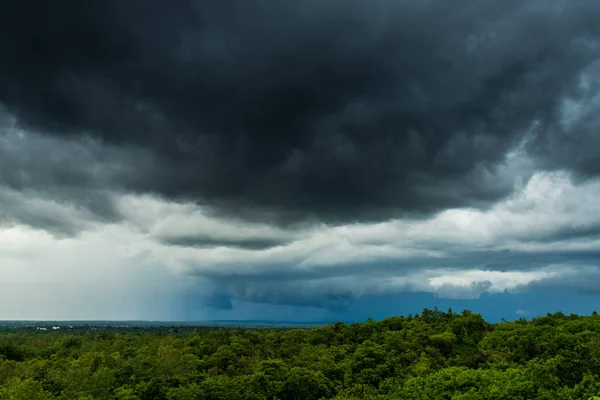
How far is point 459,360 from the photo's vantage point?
81.4 metres

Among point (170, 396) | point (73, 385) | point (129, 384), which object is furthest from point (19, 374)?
point (170, 396)

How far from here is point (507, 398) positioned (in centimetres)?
4581

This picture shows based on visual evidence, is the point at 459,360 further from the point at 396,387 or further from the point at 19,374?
the point at 19,374

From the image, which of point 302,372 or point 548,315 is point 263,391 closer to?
point 302,372


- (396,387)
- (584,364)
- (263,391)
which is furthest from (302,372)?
(584,364)

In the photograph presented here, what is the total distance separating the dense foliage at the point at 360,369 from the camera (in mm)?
50469

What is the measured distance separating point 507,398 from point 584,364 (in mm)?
10676

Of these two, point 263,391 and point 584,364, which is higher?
point 584,364

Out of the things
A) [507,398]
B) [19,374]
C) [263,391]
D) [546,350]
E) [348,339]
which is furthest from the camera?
[348,339]

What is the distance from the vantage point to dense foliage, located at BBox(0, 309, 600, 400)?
50469 mm

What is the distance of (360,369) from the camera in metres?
72.1

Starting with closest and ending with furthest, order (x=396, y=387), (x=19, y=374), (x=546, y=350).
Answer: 1. (x=396, y=387)
2. (x=546, y=350)
3. (x=19, y=374)

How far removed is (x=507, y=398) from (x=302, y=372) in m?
28.7

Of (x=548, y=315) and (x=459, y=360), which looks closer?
(x=459, y=360)
